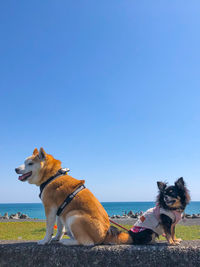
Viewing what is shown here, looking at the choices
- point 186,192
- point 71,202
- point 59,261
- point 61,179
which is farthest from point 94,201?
point 186,192

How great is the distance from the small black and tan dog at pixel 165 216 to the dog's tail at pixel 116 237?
3.6 inches

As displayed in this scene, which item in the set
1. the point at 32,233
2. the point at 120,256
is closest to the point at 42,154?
the point at 120,256

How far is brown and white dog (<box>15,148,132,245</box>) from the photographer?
3.17 m

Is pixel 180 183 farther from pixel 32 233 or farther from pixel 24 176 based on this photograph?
pixel 32 233

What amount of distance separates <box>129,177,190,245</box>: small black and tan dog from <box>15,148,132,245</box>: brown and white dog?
0.76 ft

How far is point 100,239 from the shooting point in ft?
10.7

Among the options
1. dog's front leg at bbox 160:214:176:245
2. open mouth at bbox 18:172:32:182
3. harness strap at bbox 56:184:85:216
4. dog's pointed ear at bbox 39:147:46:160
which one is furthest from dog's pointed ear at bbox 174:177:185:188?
open mouth at bbox 18:172:32:182

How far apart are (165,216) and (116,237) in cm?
80

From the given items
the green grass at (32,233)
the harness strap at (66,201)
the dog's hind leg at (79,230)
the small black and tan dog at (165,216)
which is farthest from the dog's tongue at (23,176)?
the green grass at (32,233)

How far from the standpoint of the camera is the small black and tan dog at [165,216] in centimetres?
338

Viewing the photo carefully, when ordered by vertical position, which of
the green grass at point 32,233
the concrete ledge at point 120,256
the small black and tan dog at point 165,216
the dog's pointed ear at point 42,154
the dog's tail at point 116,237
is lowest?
the green grass at point 32,233

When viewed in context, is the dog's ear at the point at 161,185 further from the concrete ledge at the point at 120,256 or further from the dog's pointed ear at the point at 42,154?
the dog's pointed ear at the point at 42,154

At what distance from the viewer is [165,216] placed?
337cm

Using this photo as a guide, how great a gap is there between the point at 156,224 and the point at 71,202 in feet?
4.36
